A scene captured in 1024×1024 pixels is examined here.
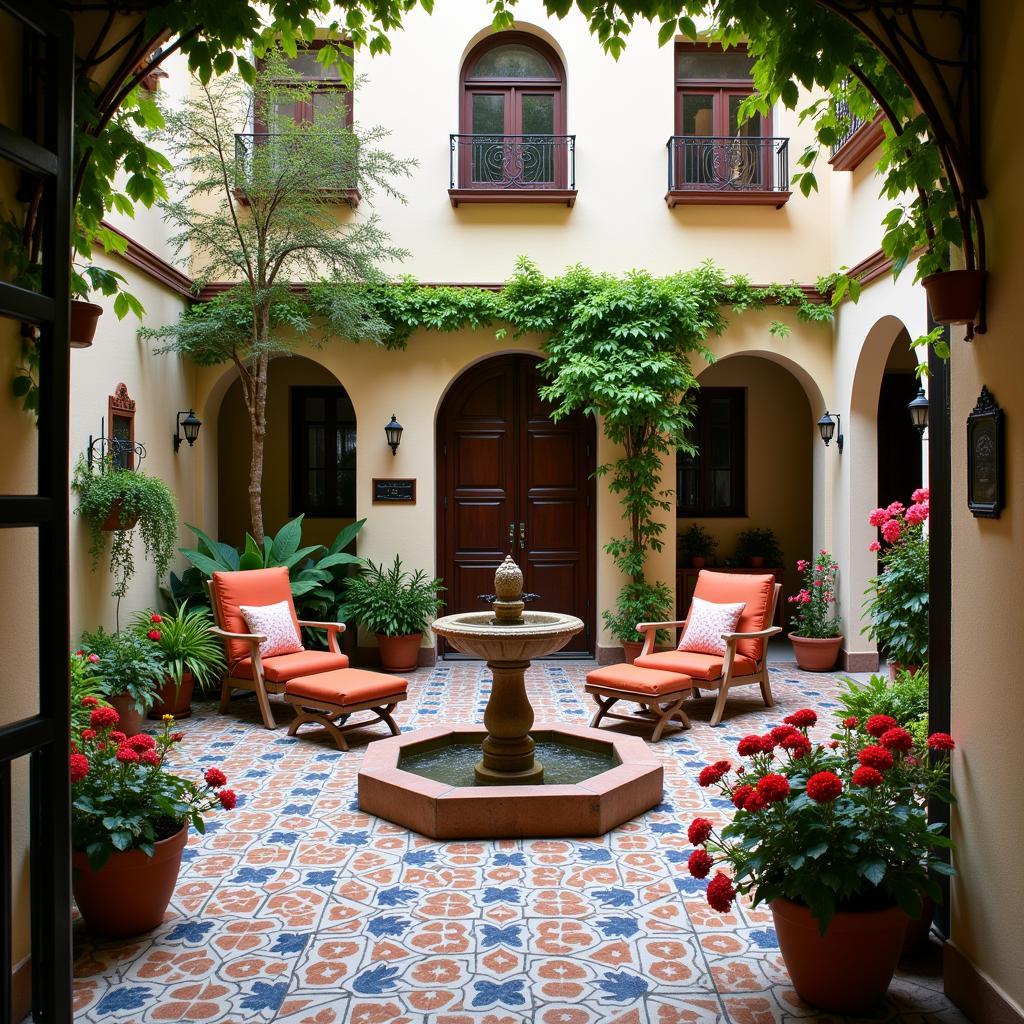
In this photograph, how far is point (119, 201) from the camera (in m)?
3.38

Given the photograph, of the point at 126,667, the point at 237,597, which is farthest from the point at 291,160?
the point at 126,667

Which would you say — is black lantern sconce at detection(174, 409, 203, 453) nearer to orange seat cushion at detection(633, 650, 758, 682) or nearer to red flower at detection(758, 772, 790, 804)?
orange seat cushion at detection(633, 650, 758, 682)

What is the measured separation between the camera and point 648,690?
6.16 m

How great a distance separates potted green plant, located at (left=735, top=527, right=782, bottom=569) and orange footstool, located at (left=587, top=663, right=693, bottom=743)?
14.1 feet

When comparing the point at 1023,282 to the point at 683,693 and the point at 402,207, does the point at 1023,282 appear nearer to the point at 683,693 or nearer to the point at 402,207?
the point at 683,693

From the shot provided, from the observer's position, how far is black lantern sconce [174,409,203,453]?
26.8 feet

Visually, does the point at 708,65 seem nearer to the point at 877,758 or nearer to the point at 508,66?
the point at 508,66

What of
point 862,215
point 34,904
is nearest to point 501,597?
point 34,904

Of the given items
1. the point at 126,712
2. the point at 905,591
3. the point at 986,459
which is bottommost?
the point at 126,712

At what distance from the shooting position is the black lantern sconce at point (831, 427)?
28.8 ft

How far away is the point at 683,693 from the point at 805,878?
3.62m

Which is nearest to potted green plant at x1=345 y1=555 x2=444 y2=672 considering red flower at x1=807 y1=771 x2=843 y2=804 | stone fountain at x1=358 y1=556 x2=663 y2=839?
stone fountain at x1=358 y1=556 x2=663 y2=839

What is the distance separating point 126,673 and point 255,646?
35.2 inches

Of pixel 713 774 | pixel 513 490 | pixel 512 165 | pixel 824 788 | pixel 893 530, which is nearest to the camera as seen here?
pixel 824 788
